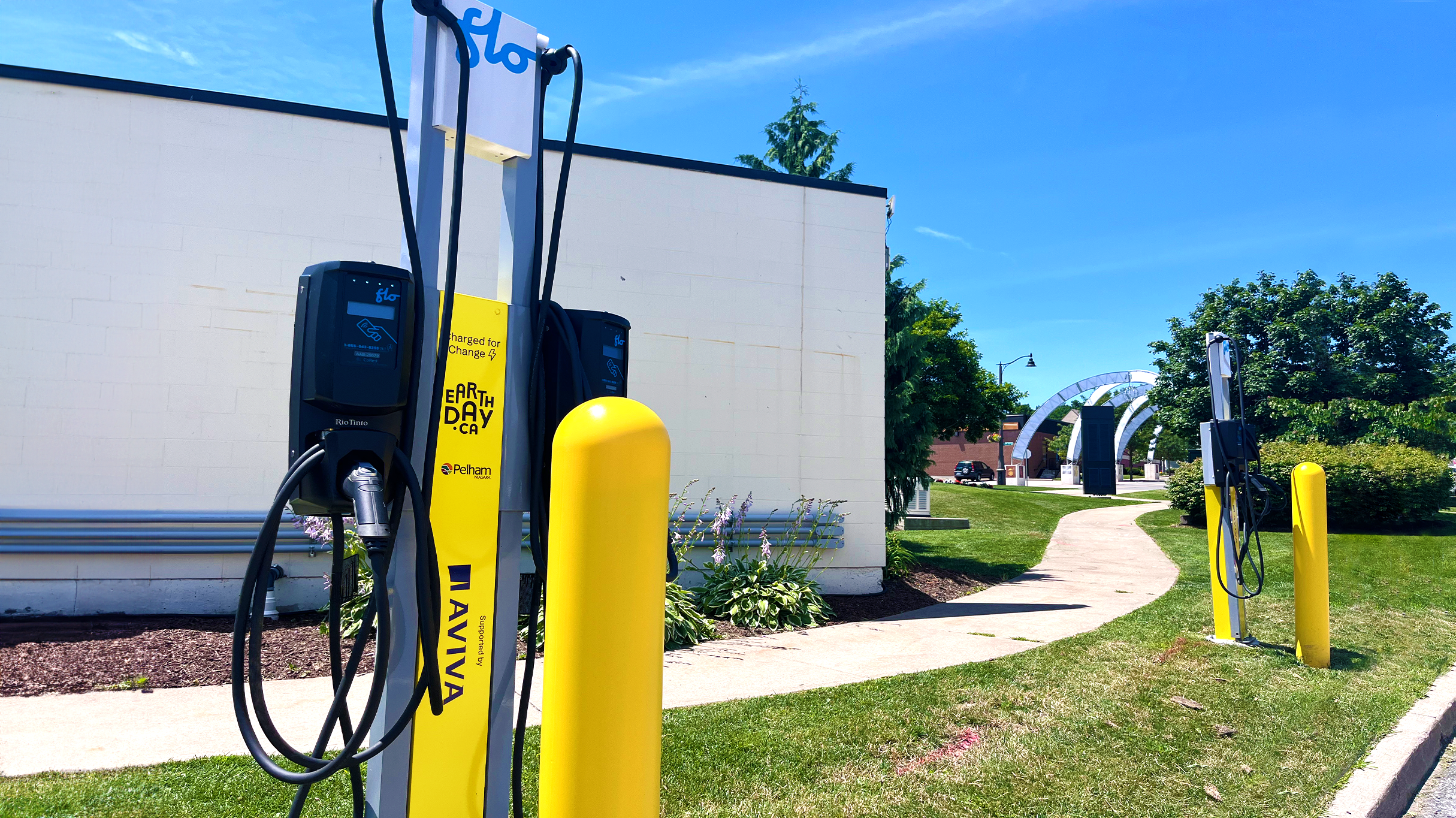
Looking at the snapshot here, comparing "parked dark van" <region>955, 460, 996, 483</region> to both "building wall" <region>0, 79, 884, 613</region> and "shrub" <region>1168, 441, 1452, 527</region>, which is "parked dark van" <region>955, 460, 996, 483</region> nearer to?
"shrub" <region>1168, 441, 1452, 527</region>

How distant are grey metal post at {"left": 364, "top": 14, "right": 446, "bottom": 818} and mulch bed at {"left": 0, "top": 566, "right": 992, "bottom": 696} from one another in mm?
2379

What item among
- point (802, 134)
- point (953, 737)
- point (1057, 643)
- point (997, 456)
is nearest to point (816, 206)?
point (1057, 643)

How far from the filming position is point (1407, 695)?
17.3ft

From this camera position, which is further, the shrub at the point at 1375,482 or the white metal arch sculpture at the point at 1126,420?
the white metal arch sculpture at the point at 1126,420

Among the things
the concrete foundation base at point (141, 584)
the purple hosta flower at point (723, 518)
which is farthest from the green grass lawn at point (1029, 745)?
the concrete foundation base at point (141, 584)

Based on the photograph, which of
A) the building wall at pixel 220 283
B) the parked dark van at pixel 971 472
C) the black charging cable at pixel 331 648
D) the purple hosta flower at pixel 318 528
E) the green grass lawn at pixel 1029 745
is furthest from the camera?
the parked dark van at pixel 971 472

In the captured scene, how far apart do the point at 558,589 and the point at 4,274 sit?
Result: 7445 mm

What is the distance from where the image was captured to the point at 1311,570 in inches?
236

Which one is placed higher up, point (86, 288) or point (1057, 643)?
point (86, 288)

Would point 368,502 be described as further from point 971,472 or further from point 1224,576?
point 971,472

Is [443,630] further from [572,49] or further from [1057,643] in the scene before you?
[1057,643]

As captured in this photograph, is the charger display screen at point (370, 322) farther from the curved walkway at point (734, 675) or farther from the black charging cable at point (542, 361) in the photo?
the curved walkway at point (734, 675)

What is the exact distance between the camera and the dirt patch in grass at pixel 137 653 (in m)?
5.01

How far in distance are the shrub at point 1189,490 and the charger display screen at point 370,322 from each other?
19.6 meters
